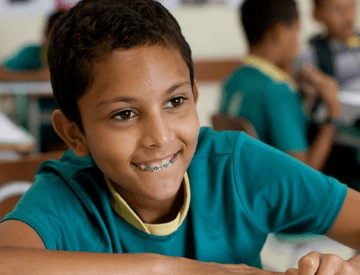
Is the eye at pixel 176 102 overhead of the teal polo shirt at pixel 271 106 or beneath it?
overhead

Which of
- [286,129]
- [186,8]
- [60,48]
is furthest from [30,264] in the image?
[186,8]

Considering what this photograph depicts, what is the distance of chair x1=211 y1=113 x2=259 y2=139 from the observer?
1.50m

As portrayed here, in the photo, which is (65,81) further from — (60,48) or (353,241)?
(353,241)

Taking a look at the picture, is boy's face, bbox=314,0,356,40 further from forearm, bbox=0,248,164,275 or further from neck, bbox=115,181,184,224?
forearm, bbox=0,248,164,275

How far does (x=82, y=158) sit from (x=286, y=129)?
106 centimetres

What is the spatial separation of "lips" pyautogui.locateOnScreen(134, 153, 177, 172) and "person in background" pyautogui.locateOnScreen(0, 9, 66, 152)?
90.6 inches

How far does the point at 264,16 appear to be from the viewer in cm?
212

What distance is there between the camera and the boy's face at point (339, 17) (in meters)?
2.69

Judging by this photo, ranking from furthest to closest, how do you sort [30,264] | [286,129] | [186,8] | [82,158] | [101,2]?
[186,8] → [286,129] → [82,158] → [101,2] → [30,264]

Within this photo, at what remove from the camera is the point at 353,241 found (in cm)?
Result: 85

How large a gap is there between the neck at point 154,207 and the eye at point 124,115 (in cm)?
19

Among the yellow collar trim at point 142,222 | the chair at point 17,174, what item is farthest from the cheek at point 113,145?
the chair at point 17,174

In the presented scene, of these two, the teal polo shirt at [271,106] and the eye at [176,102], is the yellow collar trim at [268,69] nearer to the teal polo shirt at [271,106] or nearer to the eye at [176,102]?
the teal polo shirt at [271,106]

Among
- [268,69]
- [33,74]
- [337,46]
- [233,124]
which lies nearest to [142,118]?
[233,124]
